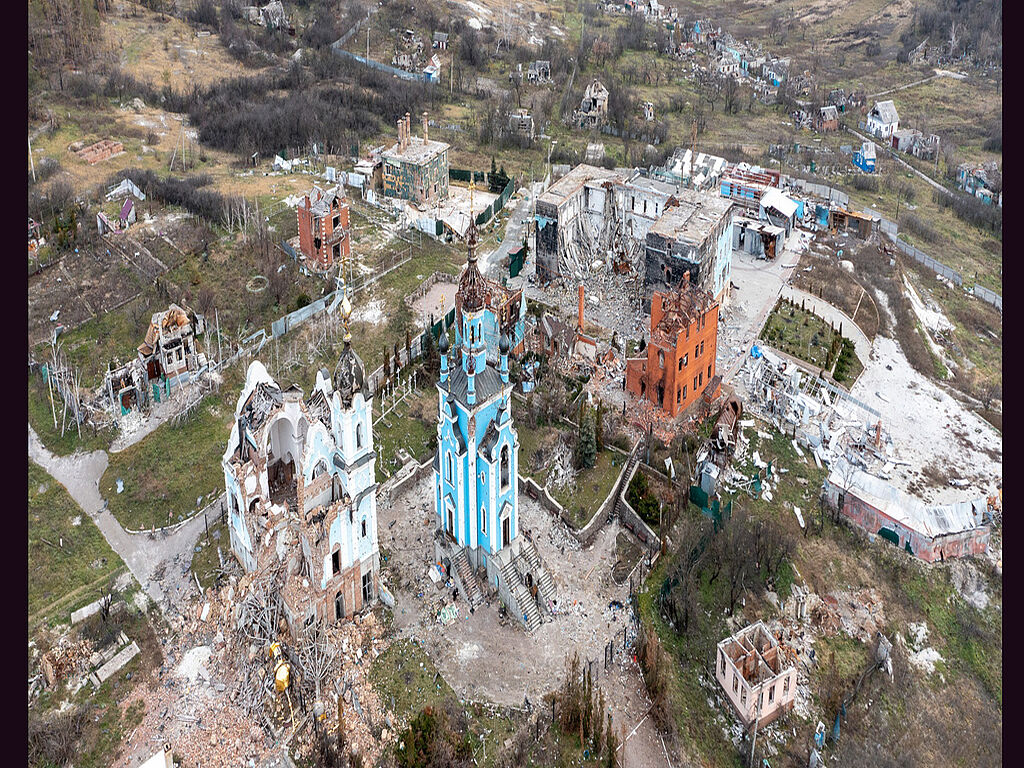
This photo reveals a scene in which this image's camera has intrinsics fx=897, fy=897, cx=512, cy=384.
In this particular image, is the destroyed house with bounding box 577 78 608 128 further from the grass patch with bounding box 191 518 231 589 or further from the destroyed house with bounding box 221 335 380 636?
the grass patch with bounding box 191 518 231 589

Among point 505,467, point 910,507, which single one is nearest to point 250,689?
point 505,467

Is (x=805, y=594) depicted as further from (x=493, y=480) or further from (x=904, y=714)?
(x=493, y=480)

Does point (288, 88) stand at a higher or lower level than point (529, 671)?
higher

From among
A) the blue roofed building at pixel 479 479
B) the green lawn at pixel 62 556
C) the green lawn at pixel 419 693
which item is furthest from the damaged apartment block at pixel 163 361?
the green lawn at pixel 419 693

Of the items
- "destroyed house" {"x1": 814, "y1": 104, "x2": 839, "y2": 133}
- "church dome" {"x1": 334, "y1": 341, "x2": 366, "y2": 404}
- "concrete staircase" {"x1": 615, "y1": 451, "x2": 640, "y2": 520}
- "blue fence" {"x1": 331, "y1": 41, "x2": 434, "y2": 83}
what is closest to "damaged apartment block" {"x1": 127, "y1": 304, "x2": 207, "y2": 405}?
"church dome" {"x1": 334, "y1": 341, "x2": 366, "y2": 404}

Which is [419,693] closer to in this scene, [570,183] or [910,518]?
[910,518]

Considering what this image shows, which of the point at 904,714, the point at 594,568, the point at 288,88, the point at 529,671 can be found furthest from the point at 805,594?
the point at 288,88

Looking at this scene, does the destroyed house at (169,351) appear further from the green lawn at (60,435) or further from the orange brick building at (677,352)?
the orange brick building at (677,352)
